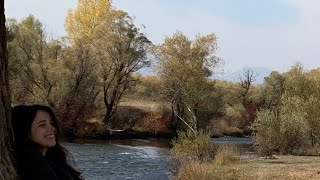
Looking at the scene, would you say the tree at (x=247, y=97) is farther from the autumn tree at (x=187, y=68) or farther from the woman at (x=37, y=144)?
the woman at (x=37, y=144)

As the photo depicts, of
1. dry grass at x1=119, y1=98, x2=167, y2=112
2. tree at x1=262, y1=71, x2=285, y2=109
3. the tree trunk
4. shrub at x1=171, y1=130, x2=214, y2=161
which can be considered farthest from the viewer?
tree at x1=262, y1=71, x2=285, y2=109

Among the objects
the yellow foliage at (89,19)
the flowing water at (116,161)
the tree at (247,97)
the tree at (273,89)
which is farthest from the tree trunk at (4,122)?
the tree at (273,89)

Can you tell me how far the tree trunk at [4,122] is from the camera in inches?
126

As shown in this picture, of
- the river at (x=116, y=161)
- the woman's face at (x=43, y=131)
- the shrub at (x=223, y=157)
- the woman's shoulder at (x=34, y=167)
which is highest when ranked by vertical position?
the woman's face at (x=43, y=131)

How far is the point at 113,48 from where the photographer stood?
4319 centimetres

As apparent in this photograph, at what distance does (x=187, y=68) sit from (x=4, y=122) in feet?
121

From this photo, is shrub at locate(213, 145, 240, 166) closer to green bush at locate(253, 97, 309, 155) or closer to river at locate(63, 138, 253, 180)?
river at locate(63, 138, 253, 180)

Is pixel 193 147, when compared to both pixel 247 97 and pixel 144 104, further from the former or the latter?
pixel 247 97

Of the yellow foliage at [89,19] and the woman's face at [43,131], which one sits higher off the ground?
the yellow foliage at [89,19]

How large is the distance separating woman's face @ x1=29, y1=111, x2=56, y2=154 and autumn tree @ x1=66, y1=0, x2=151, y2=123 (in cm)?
3792

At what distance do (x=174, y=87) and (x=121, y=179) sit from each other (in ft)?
76.1

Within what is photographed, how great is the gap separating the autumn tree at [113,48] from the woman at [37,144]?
3785 centimetres

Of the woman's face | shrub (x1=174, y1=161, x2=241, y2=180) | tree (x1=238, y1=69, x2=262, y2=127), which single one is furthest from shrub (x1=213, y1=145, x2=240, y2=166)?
tree (x1=238, y1=69, x2=262, y2=127)

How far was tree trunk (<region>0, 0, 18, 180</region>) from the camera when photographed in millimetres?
3211
